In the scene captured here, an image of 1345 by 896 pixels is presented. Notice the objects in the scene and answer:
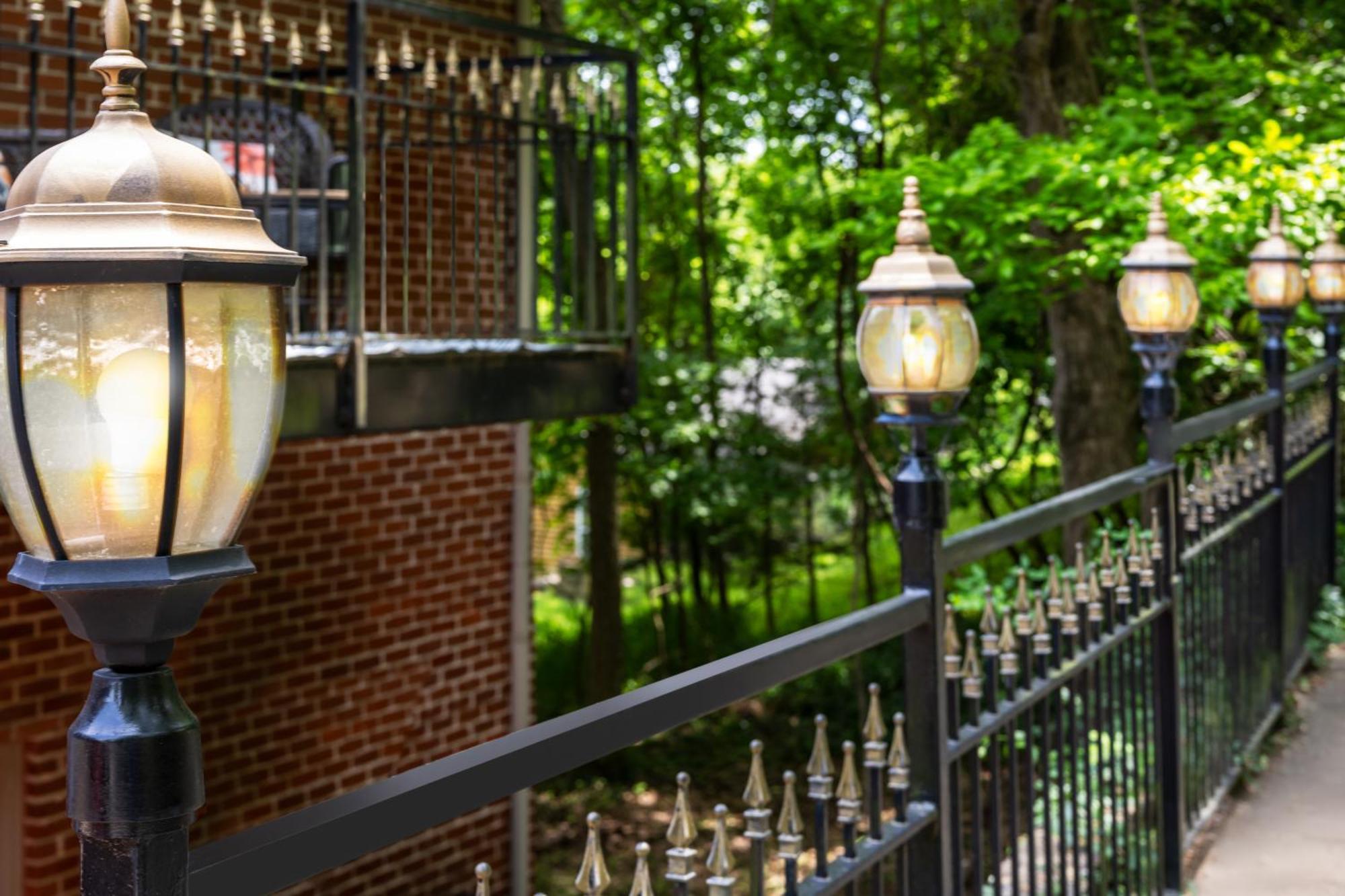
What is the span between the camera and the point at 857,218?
10656 mm

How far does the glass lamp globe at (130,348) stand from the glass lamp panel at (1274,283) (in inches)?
236

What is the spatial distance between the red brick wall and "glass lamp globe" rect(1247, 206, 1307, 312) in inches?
151

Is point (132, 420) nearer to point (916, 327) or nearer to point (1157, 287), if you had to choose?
point (916, 327)

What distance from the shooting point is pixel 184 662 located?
20.4ft

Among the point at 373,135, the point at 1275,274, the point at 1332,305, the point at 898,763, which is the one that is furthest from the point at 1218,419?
the point at 373,135

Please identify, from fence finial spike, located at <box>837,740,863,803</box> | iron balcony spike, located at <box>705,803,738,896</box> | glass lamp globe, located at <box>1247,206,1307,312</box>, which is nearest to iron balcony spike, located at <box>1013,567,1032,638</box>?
fence finial spike, located at <box>837,740,863,803</box>

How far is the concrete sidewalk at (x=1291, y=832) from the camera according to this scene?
436cm

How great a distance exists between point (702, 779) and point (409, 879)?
5276 mm

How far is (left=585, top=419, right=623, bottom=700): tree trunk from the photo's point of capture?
12.9m

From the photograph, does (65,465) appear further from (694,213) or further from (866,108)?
(694,213)

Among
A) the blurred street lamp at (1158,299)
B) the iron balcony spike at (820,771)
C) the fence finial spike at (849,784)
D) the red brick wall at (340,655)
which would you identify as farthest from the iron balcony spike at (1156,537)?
the red brick wall at (340,655)

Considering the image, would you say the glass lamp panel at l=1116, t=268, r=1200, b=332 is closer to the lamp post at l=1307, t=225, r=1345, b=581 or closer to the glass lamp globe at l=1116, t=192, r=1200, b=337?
the glass lamp globe at l=1116, t=192, r=1200, b=337

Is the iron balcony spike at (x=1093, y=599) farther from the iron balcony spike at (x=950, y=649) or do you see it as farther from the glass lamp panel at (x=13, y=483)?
the glass lamp panel at (x=13, y=483)

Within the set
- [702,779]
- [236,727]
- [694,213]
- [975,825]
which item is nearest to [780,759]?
[702,779]
